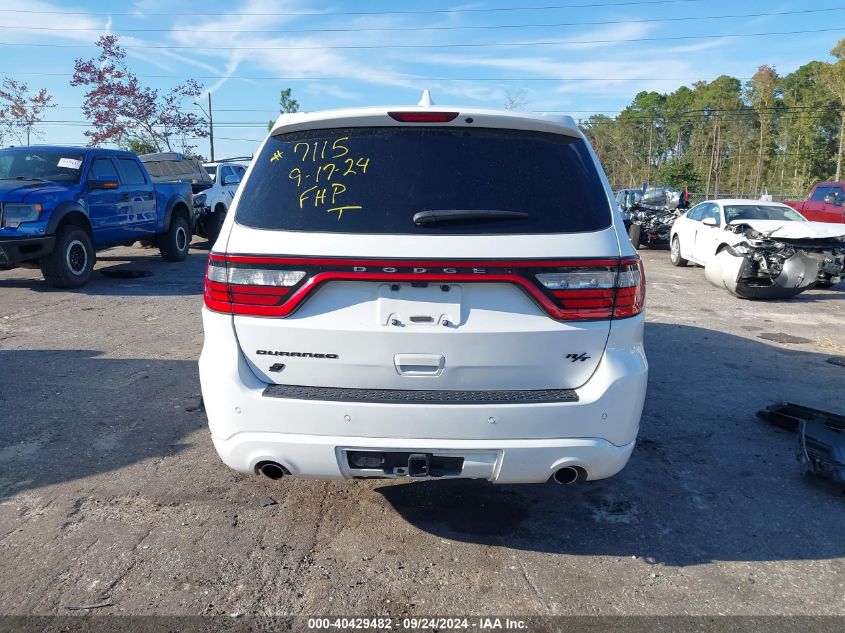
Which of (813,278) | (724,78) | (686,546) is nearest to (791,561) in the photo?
(686,546)

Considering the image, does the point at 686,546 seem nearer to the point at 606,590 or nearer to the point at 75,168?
the point at 606,590

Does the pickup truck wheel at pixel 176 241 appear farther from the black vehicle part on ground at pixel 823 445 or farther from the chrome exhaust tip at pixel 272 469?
the black vehicle part on ground at pixel 823 445

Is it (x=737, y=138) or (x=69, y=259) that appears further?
(x=737, y=138)

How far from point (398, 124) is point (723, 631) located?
2.53 meters

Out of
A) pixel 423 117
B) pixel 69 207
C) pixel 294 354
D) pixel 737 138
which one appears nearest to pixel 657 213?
pixel 69 207

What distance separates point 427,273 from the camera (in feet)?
8.70

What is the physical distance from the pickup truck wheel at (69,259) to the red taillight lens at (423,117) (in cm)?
835

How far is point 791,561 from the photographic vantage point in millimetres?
3100

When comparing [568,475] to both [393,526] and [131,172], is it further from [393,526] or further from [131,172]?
[131,172]

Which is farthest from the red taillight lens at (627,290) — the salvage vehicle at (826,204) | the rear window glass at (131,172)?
the salvage vehicle at (826,204)

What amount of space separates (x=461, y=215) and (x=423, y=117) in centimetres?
52

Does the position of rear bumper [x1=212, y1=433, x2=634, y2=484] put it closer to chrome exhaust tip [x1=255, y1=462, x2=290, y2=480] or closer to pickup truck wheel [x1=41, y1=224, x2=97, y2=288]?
chrome exhaust tip [x1=255, y1=462, x2=290, y2=480]

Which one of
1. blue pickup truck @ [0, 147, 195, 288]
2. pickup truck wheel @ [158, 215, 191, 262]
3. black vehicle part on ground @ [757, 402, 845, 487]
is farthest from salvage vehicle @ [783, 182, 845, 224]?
blue pickup truck @ [0, 147, 195, 288]

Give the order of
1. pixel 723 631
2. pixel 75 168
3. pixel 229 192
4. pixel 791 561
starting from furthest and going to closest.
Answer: pixel 229 192 → pixel 75 168 → pixel 791 561 → pixel 723 631
